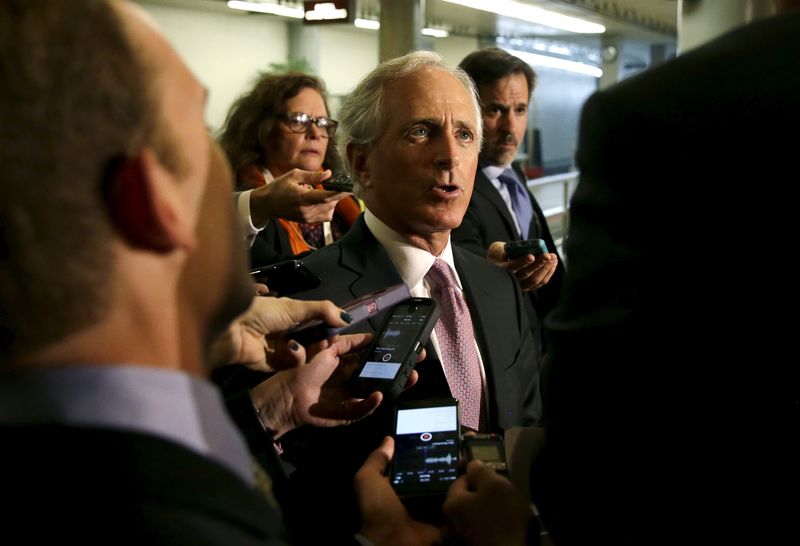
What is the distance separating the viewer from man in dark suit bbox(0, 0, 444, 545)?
0.60 m

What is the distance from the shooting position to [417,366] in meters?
1.89

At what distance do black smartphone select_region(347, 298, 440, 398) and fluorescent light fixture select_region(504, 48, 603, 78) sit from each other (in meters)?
18.1

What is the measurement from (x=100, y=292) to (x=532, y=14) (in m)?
13.9

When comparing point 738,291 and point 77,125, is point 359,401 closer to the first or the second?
point 738,291

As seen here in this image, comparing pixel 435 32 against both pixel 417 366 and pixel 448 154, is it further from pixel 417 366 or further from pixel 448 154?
pixel 417 366

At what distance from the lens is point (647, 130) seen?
86 cm

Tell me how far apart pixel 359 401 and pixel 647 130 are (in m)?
0.86

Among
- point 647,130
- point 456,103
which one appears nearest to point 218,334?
point 647,130

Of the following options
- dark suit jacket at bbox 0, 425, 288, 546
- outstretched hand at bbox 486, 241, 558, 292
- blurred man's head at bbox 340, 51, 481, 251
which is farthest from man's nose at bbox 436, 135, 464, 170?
dark suit jacket at bbox 0, 425, 288, 546

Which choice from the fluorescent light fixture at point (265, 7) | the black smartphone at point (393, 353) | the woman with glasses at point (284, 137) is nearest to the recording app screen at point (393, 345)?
the black smartphone at point (393, 353)

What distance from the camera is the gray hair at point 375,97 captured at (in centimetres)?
222

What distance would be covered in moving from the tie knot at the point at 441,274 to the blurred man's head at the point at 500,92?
61.1 inches

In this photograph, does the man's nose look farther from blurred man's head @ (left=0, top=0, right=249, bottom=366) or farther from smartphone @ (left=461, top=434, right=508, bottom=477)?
blurred man's head @ (left=0, top=0, right=249, bottom=366)

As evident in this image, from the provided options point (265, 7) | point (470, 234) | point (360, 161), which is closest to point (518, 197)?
point (470, 234)
